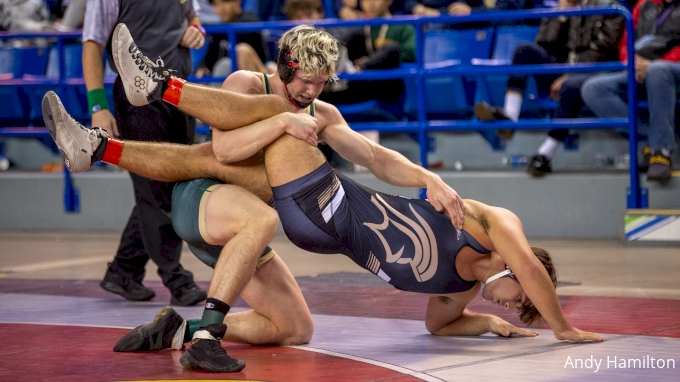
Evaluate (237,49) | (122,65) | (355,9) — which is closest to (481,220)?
(122,65)

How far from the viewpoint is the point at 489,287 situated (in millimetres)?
3793

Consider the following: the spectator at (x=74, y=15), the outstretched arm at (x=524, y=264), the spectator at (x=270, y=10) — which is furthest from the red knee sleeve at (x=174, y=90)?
the spectator at (x=270, y=10)

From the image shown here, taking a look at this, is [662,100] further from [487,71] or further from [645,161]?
[487,71]

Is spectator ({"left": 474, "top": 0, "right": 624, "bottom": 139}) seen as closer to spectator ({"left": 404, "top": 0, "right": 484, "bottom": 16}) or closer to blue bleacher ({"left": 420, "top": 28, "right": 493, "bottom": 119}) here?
blue bleacher ({"left": 420, "top": 28, "right": 493, "bottom": 119})

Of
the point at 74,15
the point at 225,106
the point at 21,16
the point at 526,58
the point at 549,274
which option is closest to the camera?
the point at 225,106

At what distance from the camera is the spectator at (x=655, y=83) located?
6.63 metres

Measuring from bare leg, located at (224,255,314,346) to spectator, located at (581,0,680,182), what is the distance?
365 centimetres

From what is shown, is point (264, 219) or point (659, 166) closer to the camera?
point (264, 219)

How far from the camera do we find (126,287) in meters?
5.12

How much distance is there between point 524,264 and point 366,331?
0.88 m

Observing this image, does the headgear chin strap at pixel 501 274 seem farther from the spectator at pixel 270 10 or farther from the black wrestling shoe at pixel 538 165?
the spectator at pixel 270 10

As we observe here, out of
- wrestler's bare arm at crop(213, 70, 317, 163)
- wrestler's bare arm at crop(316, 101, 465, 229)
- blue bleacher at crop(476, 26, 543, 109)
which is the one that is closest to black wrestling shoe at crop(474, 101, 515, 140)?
blue bleacher at crop(476, 26, 543, 109)

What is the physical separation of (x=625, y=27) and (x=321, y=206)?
4.25 metres

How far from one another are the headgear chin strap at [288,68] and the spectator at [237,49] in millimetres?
4142
